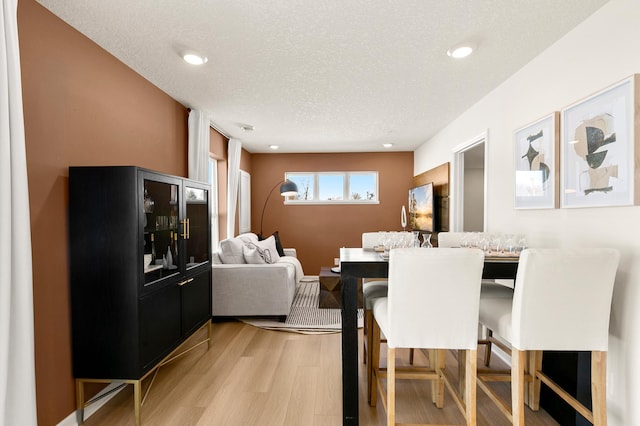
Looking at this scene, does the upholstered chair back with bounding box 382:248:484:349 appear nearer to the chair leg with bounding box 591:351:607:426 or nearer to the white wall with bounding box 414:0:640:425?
the chair leg with bounding box 591:351:607:426

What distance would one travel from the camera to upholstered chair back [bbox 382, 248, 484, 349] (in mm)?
1539

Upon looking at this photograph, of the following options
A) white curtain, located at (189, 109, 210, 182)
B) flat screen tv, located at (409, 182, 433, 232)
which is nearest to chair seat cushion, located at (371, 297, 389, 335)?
white curtain, located at (189, 109, 210, 182)

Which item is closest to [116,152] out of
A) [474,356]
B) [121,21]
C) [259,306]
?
[121,21]

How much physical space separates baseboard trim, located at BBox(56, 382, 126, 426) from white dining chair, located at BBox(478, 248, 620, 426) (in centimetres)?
255

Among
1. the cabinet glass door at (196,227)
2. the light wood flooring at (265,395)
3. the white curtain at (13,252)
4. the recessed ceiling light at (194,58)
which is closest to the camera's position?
the white curtain at (13,252)

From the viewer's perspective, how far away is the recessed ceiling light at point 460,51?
2094 mm

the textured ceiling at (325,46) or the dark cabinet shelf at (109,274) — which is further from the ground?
the textured ceiling at (325,46)

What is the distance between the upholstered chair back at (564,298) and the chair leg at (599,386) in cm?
5

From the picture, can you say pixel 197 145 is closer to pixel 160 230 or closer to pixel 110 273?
pixel 160 230

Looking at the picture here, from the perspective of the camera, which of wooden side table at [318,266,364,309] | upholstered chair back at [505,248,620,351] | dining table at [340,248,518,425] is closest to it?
upholstered chair back at [505,248,620,351]

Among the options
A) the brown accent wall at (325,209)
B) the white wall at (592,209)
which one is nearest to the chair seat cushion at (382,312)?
the white wall at (592,209)

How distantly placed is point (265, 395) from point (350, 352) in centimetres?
82

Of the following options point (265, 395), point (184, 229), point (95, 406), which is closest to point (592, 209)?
point (265, 395)

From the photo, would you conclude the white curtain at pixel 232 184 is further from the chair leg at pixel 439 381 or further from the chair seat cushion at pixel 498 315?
the chair seat cushion at pixel 498 315
